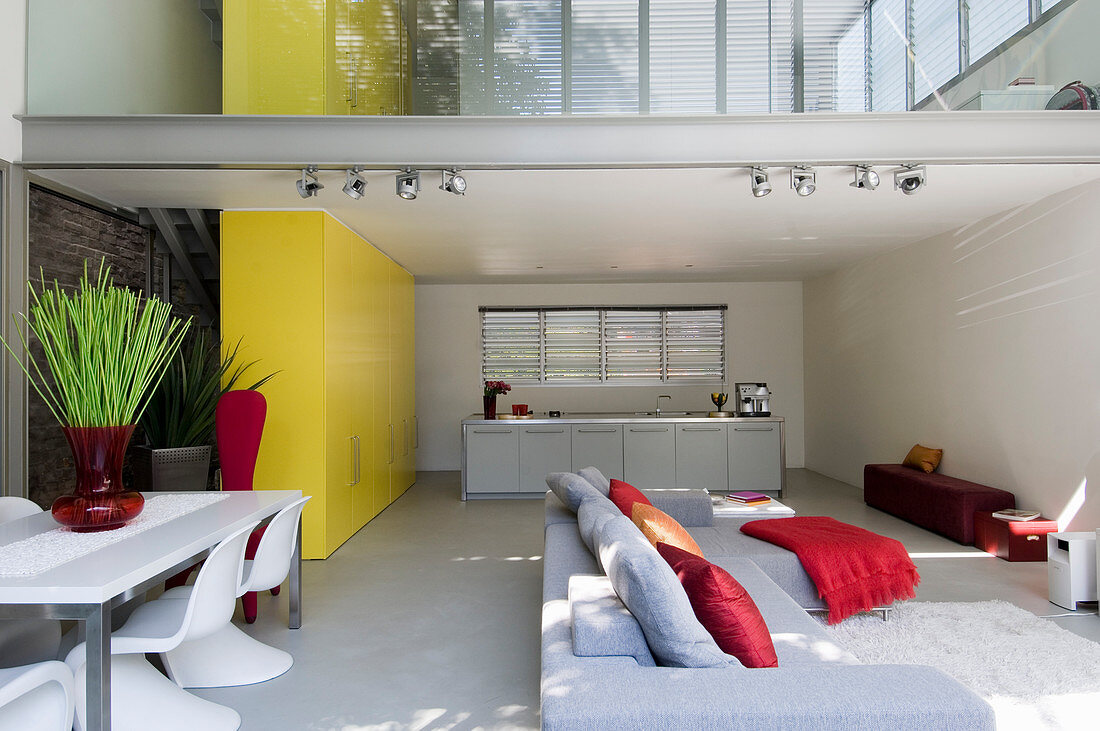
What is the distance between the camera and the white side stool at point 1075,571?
382 cm

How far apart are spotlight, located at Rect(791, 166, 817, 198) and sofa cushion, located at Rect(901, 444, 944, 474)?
134 inches

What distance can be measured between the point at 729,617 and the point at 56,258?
15.0 feet

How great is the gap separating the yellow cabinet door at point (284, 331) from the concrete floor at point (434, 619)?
0.69m

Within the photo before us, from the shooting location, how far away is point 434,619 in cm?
384

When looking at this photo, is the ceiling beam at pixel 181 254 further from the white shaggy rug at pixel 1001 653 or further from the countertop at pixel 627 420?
the white shaggy rug at pixel 1001 653

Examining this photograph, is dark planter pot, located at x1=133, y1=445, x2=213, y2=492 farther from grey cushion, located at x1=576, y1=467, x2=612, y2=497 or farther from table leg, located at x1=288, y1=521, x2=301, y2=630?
grey cushion, located at x1=576, y1=467, x2=612, y2=497

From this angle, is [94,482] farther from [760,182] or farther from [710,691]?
[760,182]

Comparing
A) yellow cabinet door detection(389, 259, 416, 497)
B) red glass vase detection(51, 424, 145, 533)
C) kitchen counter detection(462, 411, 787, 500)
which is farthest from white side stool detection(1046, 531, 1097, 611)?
yellow cabinet door detection(389, 259, 416, 497)

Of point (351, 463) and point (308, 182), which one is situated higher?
point (308, 182)

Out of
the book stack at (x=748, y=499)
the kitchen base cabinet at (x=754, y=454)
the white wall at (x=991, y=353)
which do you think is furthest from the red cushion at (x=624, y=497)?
the kitchen base cabinet at (x=754, y=454)

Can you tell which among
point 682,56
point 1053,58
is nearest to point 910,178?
point 1053,58

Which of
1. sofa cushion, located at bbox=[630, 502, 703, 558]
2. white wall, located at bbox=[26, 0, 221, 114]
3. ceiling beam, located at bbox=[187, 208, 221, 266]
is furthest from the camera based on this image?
ceiling beam, located at bbox=[187, 208, 221, 266]

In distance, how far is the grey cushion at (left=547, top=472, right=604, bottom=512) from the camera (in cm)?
348

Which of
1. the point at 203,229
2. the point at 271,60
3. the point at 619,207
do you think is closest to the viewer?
the point at 271,60
